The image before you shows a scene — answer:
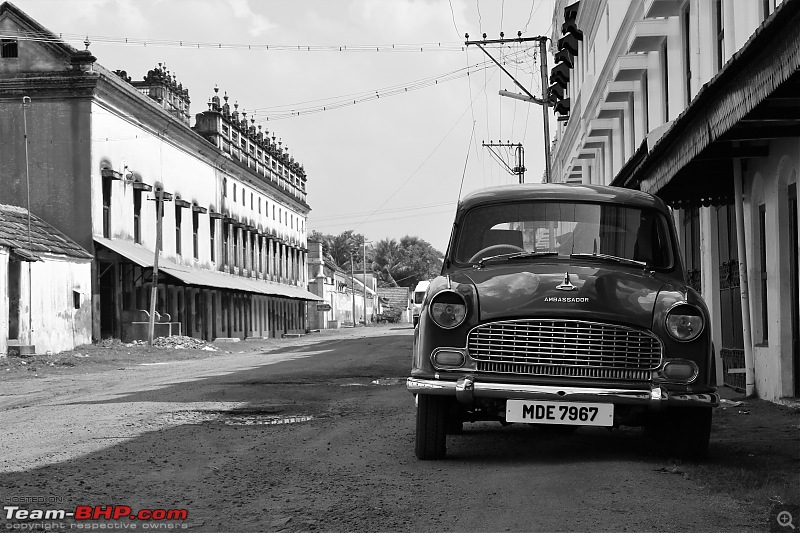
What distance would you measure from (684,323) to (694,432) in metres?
0.77

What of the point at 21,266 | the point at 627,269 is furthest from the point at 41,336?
the point at 627,269

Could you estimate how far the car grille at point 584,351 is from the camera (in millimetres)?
6703

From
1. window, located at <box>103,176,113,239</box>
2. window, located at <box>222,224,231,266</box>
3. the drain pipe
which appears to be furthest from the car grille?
window, located at <box>222,224,231,266</box>

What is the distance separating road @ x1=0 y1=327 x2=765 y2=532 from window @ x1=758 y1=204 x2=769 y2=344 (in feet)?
14.6

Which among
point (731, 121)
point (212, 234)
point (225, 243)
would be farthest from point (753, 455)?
point (225, 243)

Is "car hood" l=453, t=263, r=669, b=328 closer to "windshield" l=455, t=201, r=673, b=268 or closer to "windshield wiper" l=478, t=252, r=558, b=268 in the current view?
"windshield wiper" l=478, t=252, r=558, b=268

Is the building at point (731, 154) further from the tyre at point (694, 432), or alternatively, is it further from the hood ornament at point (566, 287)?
the tyre at point (694, 432)

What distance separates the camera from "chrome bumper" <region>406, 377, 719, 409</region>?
6570 mm

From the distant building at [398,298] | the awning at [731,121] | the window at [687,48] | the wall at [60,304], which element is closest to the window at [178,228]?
the wall at [60,304]

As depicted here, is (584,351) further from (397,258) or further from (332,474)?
(397,258)

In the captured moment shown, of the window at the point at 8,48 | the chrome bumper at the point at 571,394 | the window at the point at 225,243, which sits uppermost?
the window at the point at 8,48

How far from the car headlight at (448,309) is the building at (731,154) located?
2554mm

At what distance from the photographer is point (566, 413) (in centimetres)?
659

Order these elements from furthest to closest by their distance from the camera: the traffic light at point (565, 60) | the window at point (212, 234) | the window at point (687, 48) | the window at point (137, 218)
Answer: the window at point (212, 234)
the window at point (137, 218)
the traffic light at point (565, 60)
the window at point (687, 48)
